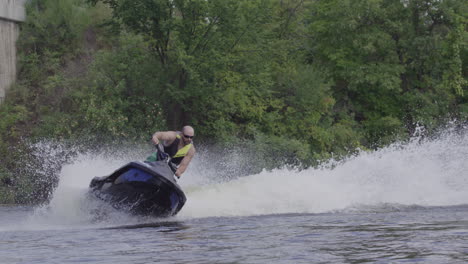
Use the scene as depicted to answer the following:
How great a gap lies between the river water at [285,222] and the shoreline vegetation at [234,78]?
5574 millimetres

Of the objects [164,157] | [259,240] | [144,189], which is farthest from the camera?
[164,157]

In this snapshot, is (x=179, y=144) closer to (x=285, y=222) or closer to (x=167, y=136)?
(x=167, y=136)

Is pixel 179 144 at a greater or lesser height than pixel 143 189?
greater

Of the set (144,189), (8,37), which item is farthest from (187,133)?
(8,37)

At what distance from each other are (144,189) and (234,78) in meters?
15.0

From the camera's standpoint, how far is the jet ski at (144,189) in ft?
40.9

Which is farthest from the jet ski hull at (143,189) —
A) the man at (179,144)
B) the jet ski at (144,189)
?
the man at (179,144)

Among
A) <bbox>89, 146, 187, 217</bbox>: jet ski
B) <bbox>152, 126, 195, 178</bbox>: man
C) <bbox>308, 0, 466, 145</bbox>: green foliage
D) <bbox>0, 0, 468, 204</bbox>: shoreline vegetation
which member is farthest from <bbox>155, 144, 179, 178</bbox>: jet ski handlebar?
<bbox>308, 0, 466, 145</bbox>: green foliage

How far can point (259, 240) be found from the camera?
9.88 meters

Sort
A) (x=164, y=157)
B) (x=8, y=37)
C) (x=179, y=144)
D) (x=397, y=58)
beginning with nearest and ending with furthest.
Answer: (x=164, y=157), (x=179, y=144), (x=8, y=37), (x=397, y=58)

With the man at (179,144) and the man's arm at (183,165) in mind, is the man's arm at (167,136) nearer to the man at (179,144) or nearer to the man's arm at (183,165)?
the man at (179,144)

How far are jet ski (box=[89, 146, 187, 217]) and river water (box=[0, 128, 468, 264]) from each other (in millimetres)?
281

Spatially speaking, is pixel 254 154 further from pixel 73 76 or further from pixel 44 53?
pixel 44 53

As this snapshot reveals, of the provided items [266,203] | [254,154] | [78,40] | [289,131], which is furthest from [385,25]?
[266,203]
